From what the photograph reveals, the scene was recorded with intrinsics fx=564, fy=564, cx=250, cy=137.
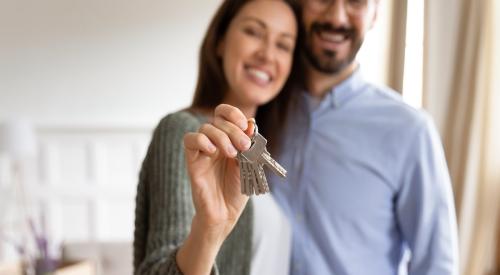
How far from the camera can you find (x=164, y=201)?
0.46 metres

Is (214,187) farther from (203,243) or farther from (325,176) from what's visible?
(325,176)

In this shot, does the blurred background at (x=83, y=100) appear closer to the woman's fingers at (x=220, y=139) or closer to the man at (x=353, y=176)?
the man at (x=353, y=176)

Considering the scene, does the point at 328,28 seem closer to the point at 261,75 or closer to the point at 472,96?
the point at 261,75

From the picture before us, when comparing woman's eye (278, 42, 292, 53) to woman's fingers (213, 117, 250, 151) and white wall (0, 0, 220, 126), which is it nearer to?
woman's fingers (213, 117, 250, 151)

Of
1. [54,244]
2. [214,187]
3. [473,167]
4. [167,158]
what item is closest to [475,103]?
[473,167]

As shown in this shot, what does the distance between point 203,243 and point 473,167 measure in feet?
0.60

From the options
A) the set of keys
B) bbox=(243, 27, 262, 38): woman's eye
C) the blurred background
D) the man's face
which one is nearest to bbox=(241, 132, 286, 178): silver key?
the set of keys

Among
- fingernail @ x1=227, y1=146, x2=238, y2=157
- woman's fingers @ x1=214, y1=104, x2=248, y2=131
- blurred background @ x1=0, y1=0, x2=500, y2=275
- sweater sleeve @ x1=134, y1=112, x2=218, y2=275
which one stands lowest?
blurred background @ x1=0, y1=0, x2=500, y2=275

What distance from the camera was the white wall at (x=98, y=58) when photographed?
1.96 meters

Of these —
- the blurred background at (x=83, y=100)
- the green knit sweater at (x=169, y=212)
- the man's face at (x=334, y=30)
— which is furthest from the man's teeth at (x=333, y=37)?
the blurred background at (x=83, y=100)

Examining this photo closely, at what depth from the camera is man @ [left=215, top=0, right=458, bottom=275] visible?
452 millimetres

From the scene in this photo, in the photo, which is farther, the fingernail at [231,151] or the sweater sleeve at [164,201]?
the sweater sleeve at [164,201]

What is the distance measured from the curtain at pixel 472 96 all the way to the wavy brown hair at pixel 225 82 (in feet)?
0.75

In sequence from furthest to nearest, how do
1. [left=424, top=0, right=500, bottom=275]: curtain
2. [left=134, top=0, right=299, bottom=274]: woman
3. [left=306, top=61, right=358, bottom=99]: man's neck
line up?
[left=306, top=61, right=358, bottom=99]: man's neck → [left=134, top=0, right=299, bottom=274]: woman → [left=424, top=0, right=500, bottom=275]: curtain
